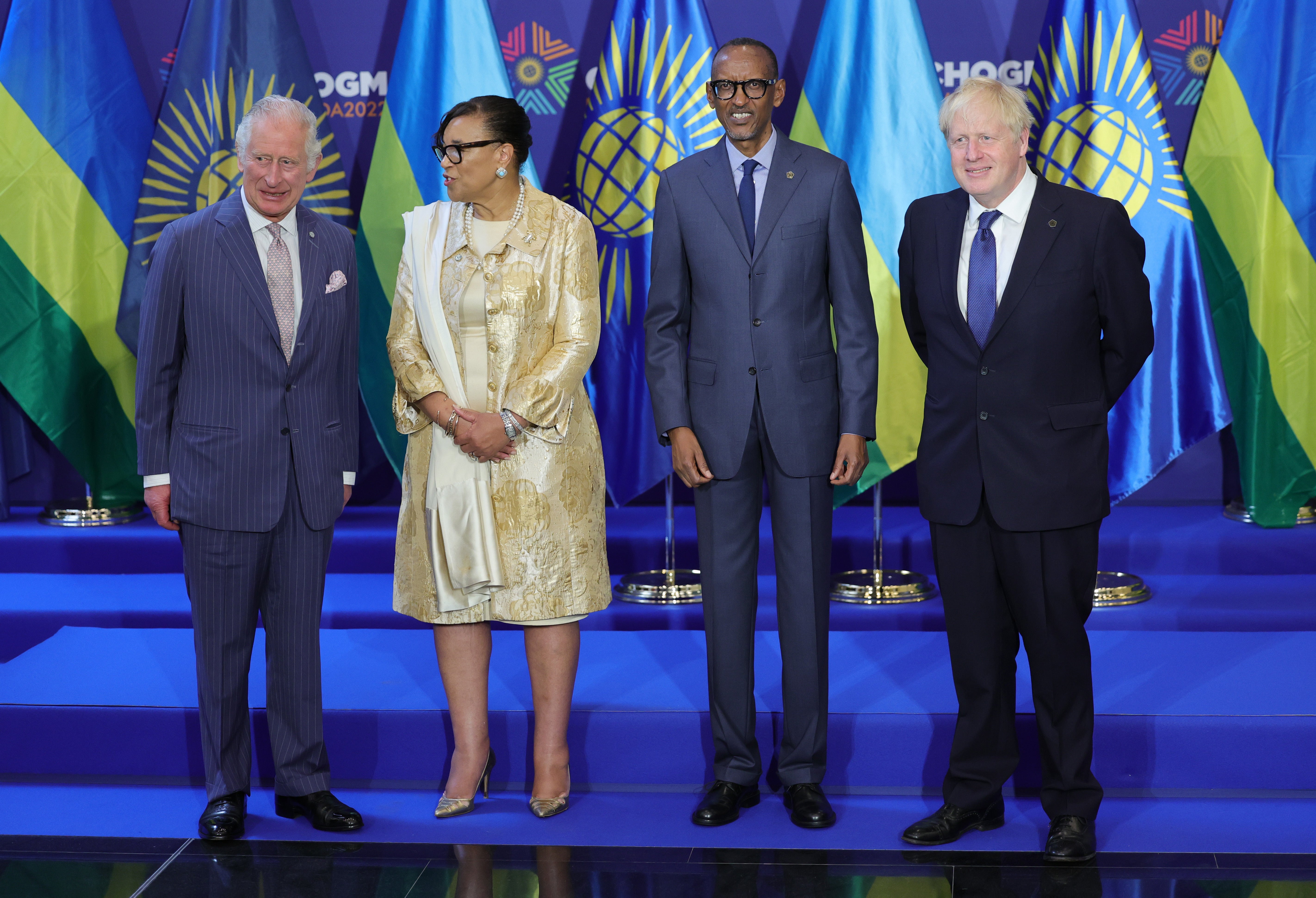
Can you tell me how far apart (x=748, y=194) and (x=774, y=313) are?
29 centimetres

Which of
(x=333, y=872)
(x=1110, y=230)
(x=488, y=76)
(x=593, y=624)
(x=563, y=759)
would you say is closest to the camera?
Answer: (x=1110, y=230)

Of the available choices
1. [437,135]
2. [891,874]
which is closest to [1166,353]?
[891,874]

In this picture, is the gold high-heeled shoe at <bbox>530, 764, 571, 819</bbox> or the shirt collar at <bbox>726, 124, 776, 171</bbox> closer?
the shirt collar at <bbox>726, 124, 776, 171</bbox>

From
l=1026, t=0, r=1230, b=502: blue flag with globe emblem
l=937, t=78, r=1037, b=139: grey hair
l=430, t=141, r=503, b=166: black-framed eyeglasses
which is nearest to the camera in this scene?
l=937, t=78, r=1037, b=139: grey hair

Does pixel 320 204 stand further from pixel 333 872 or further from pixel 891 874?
pixel 891 874

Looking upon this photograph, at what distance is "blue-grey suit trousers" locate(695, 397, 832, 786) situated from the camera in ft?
9.45

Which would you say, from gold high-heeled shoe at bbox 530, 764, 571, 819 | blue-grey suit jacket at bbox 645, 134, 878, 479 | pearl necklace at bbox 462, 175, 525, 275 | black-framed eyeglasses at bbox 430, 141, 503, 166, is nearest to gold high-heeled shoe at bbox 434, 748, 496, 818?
gold high-heeled shoe at bbox 530, 764, 571, 819

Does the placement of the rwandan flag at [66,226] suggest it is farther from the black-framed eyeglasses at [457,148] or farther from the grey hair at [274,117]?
the black-framed eyeglasses at [457,148]

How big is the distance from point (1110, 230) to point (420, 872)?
1989 mm

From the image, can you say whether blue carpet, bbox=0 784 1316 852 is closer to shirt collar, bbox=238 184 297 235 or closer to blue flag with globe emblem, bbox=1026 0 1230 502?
shirt collar, bbox=238 184 297 235

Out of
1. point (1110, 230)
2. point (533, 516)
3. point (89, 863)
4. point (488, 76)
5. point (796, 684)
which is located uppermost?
point (488, 76)

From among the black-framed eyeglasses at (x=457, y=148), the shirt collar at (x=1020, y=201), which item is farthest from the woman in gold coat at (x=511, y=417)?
the shirt collar at (x=1020, y=201)

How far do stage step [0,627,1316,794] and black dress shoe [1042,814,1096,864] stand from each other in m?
0.36

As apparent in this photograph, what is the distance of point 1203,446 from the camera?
5031 mm
